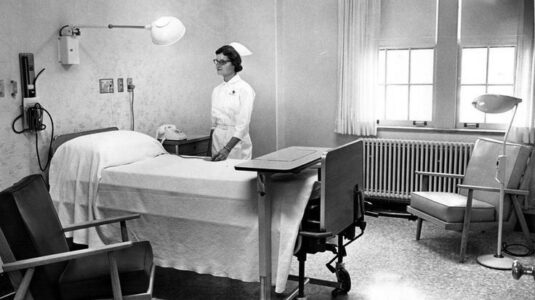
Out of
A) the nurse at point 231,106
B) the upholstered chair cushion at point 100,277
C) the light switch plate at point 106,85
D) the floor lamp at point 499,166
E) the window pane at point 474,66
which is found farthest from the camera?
the window pane at point 474,66

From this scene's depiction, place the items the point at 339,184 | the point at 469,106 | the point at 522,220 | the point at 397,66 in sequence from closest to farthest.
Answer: the point at 339,184 → the point at 522,220 → the point at 469,106 → the point at 397,66

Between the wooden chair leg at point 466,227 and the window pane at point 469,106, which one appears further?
the window pane at point 469,106

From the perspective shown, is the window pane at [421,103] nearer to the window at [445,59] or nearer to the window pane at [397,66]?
the window at [445,59]

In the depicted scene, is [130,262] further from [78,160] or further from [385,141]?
[385,141]

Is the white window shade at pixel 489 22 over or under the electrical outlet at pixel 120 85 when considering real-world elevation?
over

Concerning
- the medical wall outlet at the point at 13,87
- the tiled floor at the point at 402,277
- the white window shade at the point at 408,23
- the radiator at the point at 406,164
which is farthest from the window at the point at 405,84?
the medical wall outlet at the point at 13,87

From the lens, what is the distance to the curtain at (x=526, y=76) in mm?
5078

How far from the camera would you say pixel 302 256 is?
127 inches

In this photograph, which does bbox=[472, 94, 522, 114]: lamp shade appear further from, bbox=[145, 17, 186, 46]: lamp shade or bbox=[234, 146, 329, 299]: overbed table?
bbox=[145, 17, 186, 46]: lamp shade

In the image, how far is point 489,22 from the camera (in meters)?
5.35

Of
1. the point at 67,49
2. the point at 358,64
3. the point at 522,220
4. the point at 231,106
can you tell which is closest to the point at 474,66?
the point at 358,64

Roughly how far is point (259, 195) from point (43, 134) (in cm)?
189

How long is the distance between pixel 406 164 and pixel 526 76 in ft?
4.64

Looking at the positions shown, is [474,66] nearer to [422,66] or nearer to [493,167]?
[422,66]
